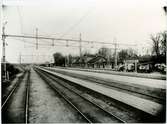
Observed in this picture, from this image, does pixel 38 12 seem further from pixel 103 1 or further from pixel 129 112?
pixel 129 112

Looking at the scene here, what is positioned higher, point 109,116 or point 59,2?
point 59,2

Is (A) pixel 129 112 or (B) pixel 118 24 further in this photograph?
(B) pixel 118 24

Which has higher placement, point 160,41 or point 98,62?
point 160,41

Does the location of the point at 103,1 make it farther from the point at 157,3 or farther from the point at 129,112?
the point at 129,112

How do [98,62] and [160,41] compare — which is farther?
[98,62]

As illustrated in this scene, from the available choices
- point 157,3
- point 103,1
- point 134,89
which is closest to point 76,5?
point 103,1

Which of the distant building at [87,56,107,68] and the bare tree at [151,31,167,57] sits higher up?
the bare tree at [151,31,167,57]

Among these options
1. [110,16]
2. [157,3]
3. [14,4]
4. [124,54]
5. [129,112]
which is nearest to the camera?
[14,4]

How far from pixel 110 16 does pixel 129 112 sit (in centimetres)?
494

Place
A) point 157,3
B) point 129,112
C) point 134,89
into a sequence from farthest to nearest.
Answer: point 134,89
point 129,112
point 157,3

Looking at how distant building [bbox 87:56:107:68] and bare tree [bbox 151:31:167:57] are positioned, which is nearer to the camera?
bare tree [bbox 151:31:167:57]

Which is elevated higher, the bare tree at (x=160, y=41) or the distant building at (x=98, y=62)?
the bare tree at (x=160, y=41)

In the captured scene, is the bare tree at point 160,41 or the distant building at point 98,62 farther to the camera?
the distant building at point 98,62

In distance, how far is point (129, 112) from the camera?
6.01 metres
